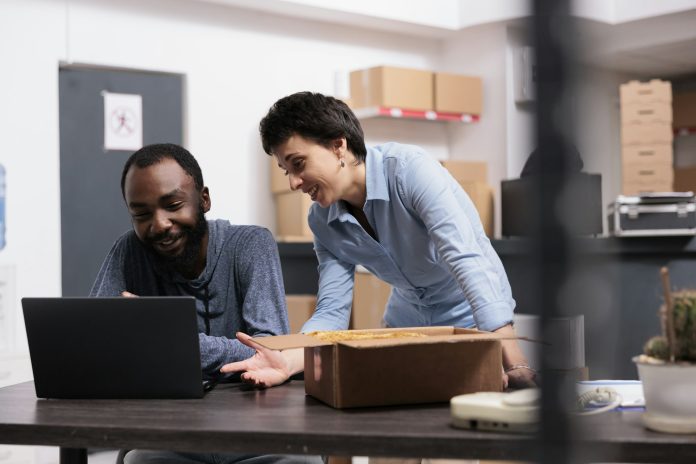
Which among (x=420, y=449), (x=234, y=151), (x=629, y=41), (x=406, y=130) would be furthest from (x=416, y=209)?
(x=406, y=130)

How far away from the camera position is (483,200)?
218 inches

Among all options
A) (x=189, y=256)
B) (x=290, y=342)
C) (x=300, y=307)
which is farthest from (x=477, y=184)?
(x=290, y=342)

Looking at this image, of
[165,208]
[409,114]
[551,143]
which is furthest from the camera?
[409,114]

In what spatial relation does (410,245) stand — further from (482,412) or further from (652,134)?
(652,134)

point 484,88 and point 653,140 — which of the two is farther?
point 484,88

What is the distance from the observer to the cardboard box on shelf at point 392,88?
18.1 ft

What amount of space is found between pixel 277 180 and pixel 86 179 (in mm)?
1197

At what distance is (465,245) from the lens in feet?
5.49

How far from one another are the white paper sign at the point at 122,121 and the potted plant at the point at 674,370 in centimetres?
400

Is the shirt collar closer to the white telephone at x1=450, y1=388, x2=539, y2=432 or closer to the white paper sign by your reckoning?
the white telephone at x1=450, y1=388, x2=539, y2=432

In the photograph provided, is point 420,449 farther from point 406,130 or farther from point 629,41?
point 406,130

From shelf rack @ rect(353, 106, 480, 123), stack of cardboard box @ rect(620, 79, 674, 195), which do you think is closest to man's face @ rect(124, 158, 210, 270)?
shelf rack @ rect(353, 106, 480, 123)

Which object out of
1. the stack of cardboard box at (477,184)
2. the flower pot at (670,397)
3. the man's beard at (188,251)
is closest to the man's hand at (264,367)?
the man's beard at (188,251)

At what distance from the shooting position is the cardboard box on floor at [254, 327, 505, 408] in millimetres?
1268
